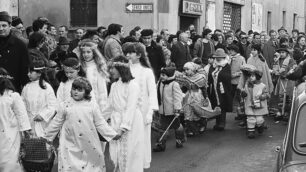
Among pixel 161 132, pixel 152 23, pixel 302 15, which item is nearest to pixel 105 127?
pixel 161 132

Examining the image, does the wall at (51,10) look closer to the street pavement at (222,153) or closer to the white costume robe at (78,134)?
the street pavement at (222,153)

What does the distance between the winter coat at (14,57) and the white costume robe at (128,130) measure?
146 cm

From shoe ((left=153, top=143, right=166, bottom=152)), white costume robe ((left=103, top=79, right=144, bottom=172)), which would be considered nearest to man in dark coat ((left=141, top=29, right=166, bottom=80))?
shoe ((left=153, top=143, right=166, bottom=152))

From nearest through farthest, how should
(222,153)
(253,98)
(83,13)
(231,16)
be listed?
(222,153) < (253,98) < (83,13) < (231,16)

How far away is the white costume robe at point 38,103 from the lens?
8992mm

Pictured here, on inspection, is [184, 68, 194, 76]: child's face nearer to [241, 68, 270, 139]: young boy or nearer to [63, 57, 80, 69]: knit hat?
[241, 68, 270, 139]: young boy

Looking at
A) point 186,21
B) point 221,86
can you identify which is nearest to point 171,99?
point 221,86

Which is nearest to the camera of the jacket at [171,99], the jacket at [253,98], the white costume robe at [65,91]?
the white costume robe at [65,91]

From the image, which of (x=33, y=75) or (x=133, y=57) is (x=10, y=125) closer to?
(x=33, y=75)

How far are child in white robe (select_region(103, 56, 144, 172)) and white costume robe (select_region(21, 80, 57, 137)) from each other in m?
1.18

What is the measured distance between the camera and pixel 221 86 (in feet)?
43.9

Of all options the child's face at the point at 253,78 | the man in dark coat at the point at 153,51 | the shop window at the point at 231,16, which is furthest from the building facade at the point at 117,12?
the child's face at the point at 253,78

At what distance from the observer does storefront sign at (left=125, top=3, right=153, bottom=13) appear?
70.2 ft

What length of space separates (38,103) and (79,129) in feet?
5.78
